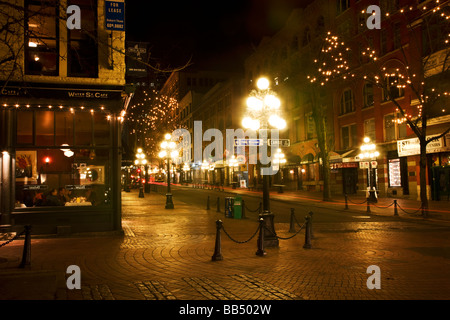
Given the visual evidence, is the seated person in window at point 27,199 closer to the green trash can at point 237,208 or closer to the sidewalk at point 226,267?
the sidewalk at point 226,267

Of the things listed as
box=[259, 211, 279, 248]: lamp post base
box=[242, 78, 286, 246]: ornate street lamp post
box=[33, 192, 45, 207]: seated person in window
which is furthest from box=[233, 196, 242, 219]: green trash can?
box=[33, 192, 45, 207]: seated person in window

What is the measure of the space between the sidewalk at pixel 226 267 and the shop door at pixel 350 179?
873 inches

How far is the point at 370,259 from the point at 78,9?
11.5 m

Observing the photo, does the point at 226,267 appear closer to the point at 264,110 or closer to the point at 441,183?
the point at 264,110

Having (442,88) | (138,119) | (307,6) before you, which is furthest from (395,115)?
(138,119)

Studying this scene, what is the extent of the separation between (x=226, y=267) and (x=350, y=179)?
98.9ft

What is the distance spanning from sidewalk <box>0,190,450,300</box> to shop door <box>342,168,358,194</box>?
2218 centimetres

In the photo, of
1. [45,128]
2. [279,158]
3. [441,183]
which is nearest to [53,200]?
[45,128]

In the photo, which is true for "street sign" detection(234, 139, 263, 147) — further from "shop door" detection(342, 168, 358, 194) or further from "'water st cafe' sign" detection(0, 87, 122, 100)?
"shop door" detection(342, 168, 358, 194)

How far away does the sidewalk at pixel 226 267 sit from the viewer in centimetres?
664

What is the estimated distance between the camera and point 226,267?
8.58 meters

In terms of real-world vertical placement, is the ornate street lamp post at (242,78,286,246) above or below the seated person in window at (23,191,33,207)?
above

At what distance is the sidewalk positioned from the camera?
21.8 ft

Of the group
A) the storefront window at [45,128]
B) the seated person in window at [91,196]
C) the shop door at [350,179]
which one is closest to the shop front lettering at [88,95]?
the storefront window at [45,128]
